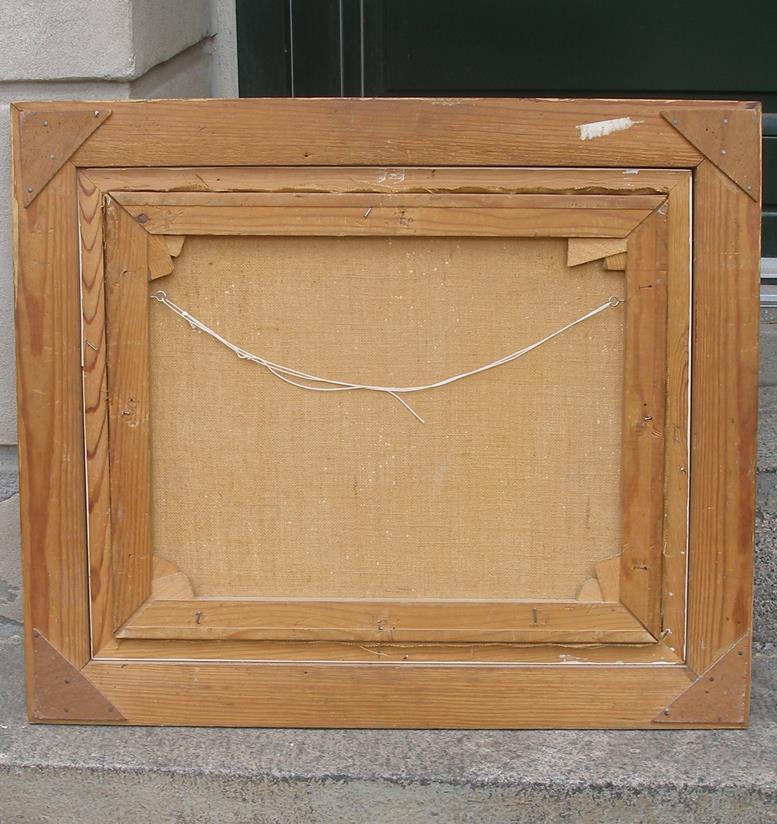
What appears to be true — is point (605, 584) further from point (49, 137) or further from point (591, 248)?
point (49, 137)

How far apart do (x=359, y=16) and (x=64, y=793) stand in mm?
1501

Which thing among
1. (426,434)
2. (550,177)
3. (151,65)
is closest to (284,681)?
(426,434)

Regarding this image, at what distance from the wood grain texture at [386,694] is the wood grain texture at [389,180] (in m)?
0.66

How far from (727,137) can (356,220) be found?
1.66 feet

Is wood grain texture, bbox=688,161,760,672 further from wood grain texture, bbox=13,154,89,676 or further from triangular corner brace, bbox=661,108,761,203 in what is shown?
wood grain texture, bbox=13,154,89,676

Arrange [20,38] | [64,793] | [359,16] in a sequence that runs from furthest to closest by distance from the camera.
Result: [359,16] → [20,38] → [64,793]

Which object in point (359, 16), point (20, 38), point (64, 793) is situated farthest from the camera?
point (359, 16)

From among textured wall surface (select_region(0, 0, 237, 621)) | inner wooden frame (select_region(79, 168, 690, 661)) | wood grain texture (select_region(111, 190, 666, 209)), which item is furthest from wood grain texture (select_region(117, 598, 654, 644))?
wood grain texture (select_region(111, 190, 666, 209))

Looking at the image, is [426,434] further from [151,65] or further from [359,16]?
[359,16]

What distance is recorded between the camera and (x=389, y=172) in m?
1.47

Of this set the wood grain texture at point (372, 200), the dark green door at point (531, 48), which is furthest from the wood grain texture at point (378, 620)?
the dark green door at point (531, 48)

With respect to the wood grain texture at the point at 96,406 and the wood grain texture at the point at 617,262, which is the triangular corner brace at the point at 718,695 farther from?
the wood grain texture at the point at 96,406

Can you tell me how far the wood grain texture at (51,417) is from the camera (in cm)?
149

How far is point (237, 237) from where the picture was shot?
1.49 meters
